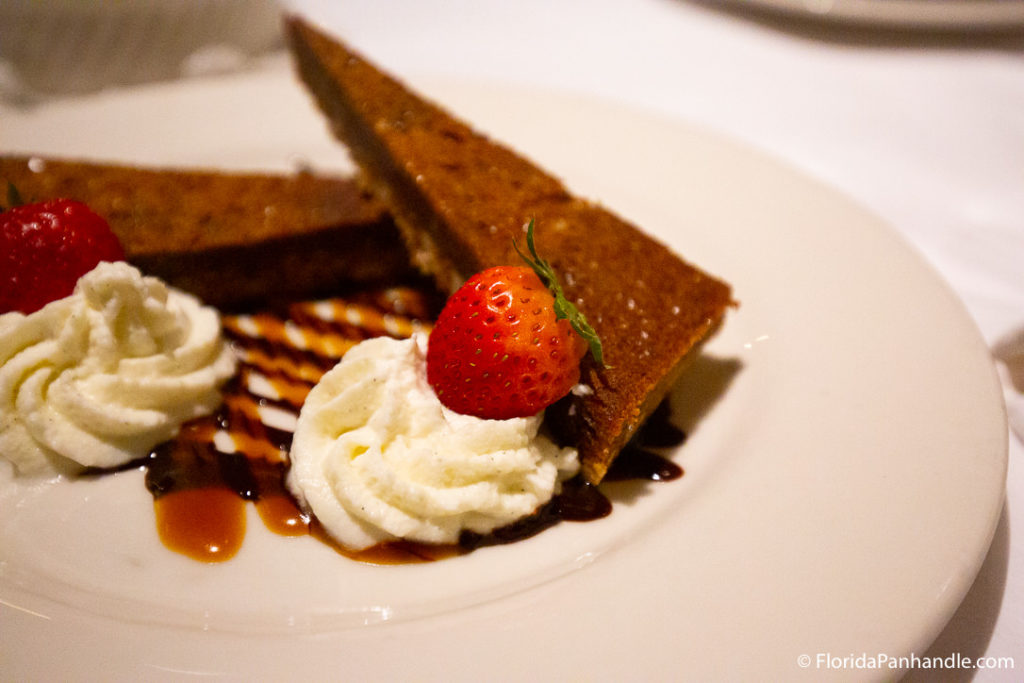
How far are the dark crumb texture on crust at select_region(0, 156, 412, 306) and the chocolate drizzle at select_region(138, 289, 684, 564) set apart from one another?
211 mm

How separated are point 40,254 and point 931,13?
443cm

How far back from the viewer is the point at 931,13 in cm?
382

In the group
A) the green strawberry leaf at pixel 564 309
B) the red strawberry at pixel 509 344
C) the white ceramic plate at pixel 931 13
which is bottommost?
the red strawberry at pixel 509 344

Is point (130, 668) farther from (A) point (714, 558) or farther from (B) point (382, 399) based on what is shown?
(A) point (714, 558)

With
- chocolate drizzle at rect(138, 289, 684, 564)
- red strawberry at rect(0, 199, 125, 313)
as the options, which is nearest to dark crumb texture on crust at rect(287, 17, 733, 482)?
chocolate drizzle at rect(138, 289, 684, 564)

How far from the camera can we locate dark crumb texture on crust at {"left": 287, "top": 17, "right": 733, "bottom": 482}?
177 centimetres

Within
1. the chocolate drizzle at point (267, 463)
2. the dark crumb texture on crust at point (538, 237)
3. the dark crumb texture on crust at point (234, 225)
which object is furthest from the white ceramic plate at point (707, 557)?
the dark crumb texture on crust at point (234, 225)

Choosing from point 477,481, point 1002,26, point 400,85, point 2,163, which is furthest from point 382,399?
point 1002,26

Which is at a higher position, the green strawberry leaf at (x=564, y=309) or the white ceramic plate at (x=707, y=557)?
the green strawberry leaf at (x=564, y=309)

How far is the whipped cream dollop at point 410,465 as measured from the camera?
160 centimetres

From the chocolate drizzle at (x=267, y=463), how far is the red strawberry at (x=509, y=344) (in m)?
0.29

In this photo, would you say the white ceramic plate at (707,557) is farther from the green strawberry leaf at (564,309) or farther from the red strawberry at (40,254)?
the red strawberry at (40,254)

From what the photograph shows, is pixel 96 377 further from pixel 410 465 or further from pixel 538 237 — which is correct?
pixel 538 237

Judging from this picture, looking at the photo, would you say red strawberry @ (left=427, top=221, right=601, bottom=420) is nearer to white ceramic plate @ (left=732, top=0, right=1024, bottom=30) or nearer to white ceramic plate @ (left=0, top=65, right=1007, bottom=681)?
white ceramic plate @ (left=0, top=65, right=1007, bottom=681)
